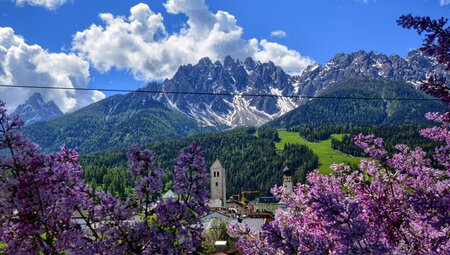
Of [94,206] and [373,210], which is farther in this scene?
[373,210]

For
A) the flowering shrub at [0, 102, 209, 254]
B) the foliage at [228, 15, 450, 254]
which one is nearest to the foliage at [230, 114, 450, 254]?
the foliage at [228, 15, 450, 254]

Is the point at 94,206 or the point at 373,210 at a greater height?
the point at 94,206

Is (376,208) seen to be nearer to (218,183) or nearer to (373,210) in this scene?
(373,210)

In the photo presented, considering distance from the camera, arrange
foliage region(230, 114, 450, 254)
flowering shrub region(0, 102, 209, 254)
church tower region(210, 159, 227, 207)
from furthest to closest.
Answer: church tower region(210, 159, 227, 207)
foliage region(230, 114, 450, 254)
flowering shrub region(0, 102, 209, 254)

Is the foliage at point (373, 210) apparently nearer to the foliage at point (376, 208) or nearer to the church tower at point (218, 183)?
the foliage at point (376, 208)

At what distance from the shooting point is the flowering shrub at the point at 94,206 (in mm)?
5680

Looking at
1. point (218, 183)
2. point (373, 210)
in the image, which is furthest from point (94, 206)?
point (218, 183)

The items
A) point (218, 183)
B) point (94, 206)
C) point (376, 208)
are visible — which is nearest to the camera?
point (94, 206)

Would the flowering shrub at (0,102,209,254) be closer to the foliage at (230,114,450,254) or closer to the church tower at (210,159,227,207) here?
the foliage at (230,114,450,254)

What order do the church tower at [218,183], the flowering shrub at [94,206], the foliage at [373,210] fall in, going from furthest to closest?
the church tower at [218,183] < the foliage at [373,210] < the flowering shrub at [94,206]

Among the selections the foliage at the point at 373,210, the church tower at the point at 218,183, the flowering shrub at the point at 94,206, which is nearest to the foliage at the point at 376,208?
the foliage at the point at 373,210

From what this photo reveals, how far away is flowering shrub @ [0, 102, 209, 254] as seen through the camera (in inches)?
224

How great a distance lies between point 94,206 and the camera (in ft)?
19.6

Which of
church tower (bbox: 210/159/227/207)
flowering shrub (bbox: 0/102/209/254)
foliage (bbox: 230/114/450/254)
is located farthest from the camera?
church tower (bbox: 210/159/227/207)
